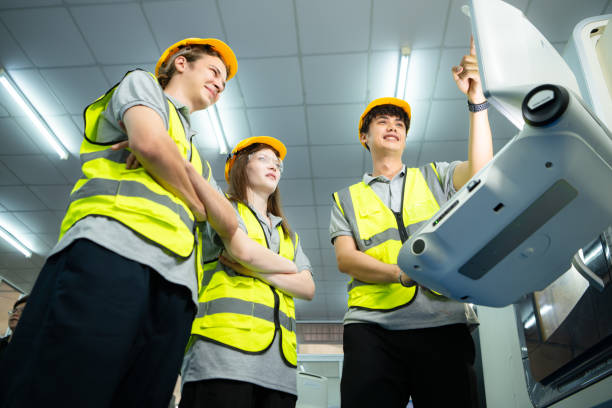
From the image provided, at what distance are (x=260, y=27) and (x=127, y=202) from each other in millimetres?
2876

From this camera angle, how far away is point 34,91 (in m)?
3.95

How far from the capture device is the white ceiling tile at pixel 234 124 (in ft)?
13.4

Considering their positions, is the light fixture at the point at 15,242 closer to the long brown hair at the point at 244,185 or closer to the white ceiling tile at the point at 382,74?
the white ceiling tile at the point at 382,74

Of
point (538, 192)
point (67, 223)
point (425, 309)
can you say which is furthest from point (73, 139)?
point (538, 192)

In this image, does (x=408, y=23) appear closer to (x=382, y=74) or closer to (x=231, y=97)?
(x=382, y=74)

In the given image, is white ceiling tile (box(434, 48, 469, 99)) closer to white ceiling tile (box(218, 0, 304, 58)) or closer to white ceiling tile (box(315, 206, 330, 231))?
white ceiling tile (box(218, 0, 304, 58))

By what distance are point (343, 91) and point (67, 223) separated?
10.9ft

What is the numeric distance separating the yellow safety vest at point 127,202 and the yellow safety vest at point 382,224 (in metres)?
0.57

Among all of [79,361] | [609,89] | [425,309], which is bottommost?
[79,361]

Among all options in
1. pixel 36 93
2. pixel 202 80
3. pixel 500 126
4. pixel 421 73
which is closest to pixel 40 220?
pixel 36 93

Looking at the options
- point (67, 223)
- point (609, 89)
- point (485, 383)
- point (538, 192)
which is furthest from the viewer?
point (485, 383)

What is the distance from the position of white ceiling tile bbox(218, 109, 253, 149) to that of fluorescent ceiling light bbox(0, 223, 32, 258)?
4.67m

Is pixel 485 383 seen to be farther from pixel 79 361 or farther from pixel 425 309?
pixel 79 361

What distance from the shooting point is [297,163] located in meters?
4.78
